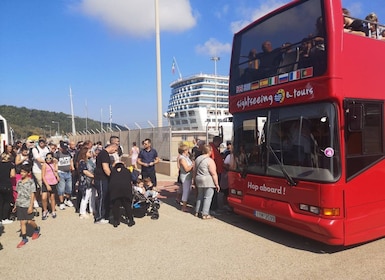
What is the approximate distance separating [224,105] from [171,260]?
229ft

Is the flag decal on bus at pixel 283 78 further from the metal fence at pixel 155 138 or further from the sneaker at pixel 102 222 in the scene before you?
the metal fence at pixel 155 138

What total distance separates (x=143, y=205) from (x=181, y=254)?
2.61m

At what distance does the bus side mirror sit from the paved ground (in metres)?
1.87

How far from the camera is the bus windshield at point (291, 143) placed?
4.66 meters

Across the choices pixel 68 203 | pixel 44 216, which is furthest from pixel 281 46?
pixel 68 203

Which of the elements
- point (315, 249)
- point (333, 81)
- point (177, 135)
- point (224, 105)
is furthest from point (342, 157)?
Answer: point (224, 105)

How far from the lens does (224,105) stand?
73438mm

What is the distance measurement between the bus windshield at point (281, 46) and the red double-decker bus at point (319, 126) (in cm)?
2

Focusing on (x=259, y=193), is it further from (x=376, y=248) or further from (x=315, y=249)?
(x=376, y=248)

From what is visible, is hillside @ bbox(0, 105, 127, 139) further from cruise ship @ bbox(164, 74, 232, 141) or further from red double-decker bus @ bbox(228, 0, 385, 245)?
red double-decker bus @ bbox(228, 0, 385, 245)

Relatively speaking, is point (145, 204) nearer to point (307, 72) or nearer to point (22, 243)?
point (22, 243)

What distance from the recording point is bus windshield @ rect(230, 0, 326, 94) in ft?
15.9

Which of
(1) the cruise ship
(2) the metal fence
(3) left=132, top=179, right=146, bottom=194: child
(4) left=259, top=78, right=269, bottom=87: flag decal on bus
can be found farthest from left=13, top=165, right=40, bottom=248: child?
(1) the cruise ship

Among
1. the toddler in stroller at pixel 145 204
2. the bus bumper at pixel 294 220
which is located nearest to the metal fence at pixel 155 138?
the toddler in stroller at pixel 145 204
